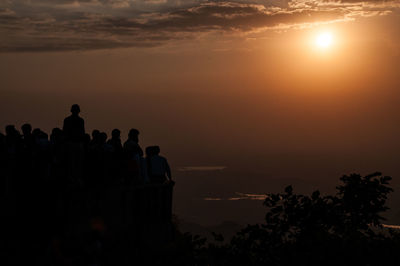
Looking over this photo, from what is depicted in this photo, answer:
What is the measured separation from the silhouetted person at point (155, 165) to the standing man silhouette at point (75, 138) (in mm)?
2537

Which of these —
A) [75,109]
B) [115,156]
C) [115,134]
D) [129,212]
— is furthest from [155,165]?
[75,109]

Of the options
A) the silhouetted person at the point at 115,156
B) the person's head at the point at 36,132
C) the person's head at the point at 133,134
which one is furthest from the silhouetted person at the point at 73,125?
the person's head at the point at 133,134

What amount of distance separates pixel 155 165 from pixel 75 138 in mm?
2904

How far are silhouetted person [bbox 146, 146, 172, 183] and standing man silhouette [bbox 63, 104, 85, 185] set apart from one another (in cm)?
254

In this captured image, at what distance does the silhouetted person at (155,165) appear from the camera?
739 inches

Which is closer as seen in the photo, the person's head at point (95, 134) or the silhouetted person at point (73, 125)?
the silhouetted person at point (73, 125)

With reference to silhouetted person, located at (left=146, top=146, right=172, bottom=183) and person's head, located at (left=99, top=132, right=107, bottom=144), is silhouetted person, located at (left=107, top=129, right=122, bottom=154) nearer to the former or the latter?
person's head, located at (left=99, top=132, right=107, bottom=144)

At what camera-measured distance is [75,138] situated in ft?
54.6

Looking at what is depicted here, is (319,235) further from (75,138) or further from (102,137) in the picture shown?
(75,138)

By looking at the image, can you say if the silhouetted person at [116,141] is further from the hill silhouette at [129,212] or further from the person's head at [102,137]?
the person's head at [102,137]

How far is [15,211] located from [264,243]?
6.54 m

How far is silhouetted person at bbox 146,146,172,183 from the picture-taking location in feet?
61.6

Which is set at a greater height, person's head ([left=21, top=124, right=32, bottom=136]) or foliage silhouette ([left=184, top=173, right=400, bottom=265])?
person's head ([left=21, top=124, right=32, bottom=136])

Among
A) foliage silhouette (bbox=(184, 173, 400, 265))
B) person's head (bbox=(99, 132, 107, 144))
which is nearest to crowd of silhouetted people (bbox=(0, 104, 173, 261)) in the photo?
person's head (bbox=(99, 132, 107, 144))
